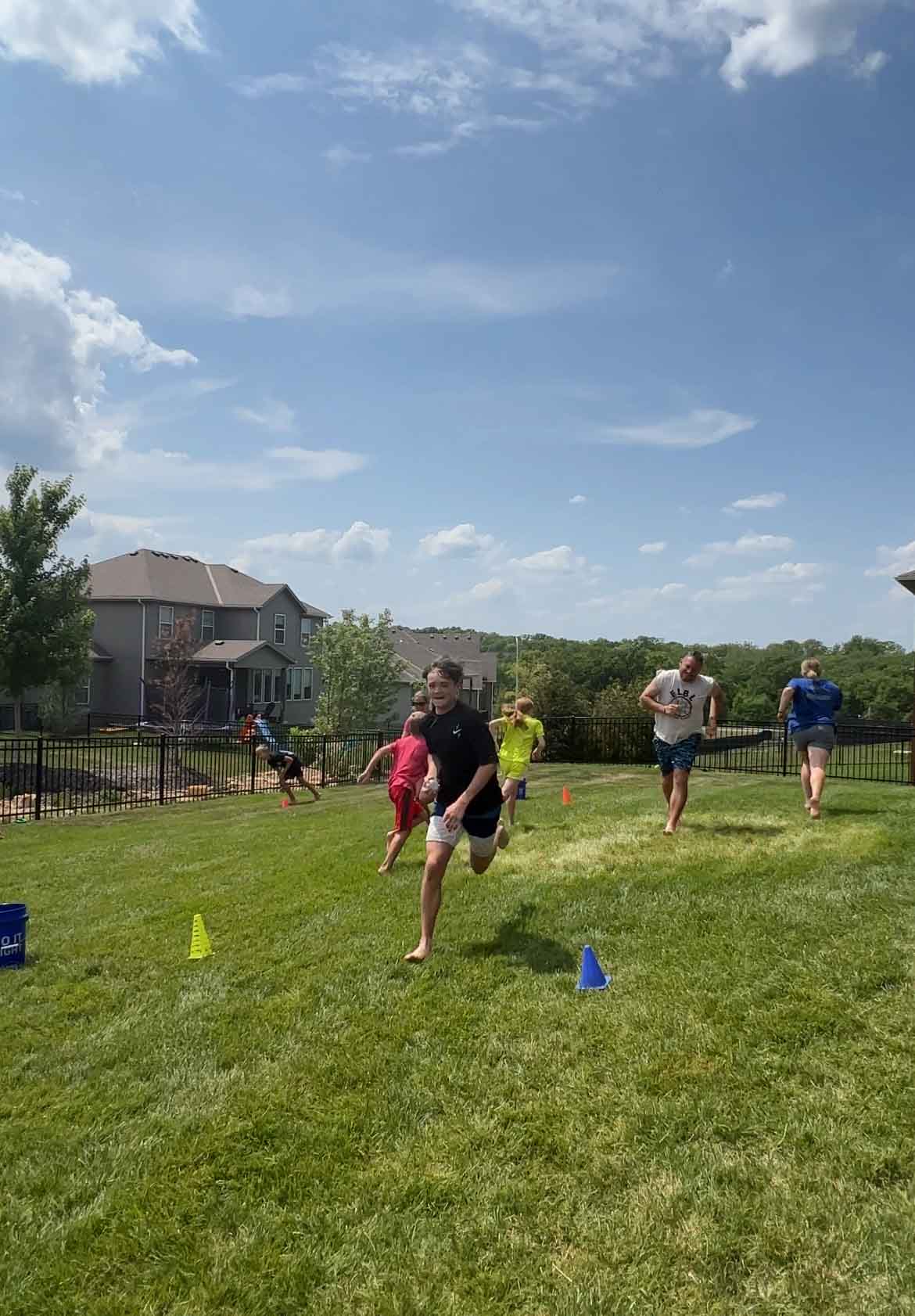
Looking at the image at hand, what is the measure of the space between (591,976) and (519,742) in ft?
18.7

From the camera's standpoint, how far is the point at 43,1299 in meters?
2.87

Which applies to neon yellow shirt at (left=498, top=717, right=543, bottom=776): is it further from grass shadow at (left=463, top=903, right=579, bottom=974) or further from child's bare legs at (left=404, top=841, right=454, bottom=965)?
→ child's bare legs at (left=404, top=841, right=454, bottom=965)

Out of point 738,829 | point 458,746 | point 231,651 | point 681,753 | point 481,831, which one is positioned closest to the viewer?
point 458,746

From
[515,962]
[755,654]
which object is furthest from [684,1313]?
[755,654]

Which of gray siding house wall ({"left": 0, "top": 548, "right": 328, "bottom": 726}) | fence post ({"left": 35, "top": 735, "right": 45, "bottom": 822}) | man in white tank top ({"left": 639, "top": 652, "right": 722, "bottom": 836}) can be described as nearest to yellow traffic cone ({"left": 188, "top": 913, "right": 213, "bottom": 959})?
man in white tank top ({"left": 639, "top": 652, "right": 722, "bottom": 836})

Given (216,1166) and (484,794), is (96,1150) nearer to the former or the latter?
(216,1166)

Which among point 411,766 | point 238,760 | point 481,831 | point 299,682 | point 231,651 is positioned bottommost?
point 238,760

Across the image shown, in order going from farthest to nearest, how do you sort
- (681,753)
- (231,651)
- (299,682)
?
(299,682) → (231,651) → (681,753)

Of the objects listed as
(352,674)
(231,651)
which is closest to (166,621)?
(231,651)

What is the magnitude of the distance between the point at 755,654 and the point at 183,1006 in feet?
350

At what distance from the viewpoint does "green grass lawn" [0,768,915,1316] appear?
287cm

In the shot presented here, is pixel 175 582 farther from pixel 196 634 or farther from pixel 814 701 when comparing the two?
pixel 814 701

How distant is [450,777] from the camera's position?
593 cm

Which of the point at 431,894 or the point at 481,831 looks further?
the point at 481,831
